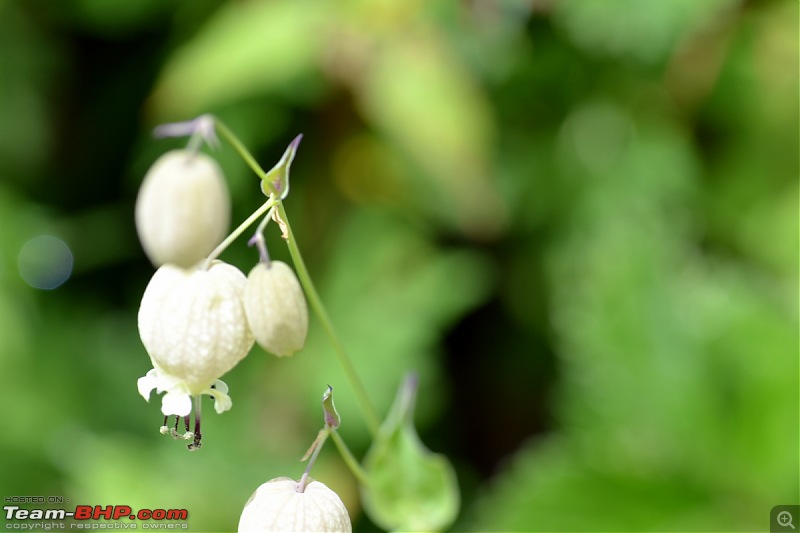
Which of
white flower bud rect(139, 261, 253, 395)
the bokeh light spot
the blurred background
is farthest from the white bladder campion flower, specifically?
the bokeh light spot

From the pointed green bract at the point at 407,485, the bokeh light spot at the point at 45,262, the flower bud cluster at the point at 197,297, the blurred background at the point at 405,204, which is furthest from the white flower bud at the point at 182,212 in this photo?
the bokeh light spot at the point at 45,262

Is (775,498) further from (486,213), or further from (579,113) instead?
(579,113)

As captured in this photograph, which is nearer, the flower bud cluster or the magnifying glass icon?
the flower bud cluster

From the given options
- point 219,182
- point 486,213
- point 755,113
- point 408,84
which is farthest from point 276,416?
point 219,182

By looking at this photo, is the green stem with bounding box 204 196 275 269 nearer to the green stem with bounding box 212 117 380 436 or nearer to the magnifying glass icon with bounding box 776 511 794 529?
the green stem with bounding box 212 117 380 436

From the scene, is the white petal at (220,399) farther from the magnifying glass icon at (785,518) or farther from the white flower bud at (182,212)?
the magnifying glass icon at (785,518)

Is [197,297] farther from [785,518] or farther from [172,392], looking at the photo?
[785,518]
